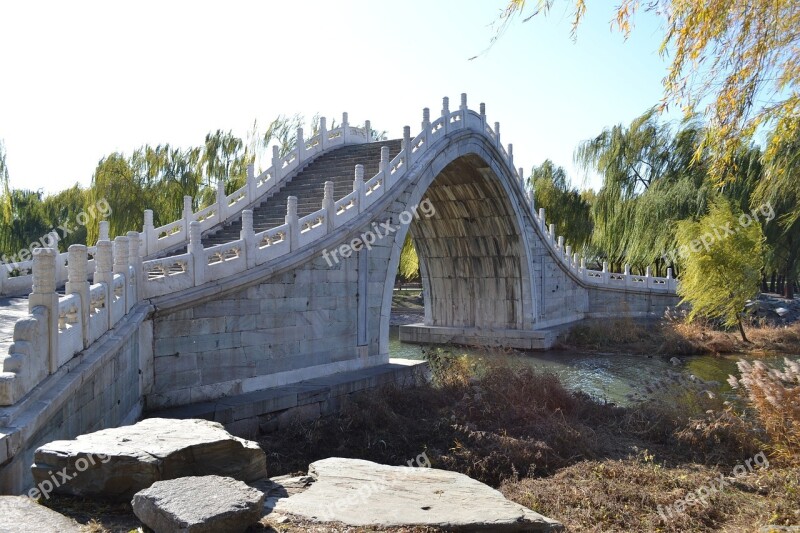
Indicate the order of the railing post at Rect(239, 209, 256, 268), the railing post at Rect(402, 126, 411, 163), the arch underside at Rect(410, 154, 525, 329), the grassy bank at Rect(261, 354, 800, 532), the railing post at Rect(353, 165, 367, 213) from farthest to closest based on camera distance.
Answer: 1. the arch underside at Rect(410, 154, 525, 329)
2. the railing post at Rect(402, 126, 411, 163)
3. the railing post at Rect(353, 165, 367, 213)
4. the railing post at Rect(239, 209, 256, 268)
5. the grassy bank at Rect(261, 354, 800, 532)

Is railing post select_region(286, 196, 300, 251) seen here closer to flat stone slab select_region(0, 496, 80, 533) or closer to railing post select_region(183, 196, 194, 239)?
railing post select_region(183, 196, 194, 239)

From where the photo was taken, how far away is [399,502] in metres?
5.09

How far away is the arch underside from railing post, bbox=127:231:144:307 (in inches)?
535

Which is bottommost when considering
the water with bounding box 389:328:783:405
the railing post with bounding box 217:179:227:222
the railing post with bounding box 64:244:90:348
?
the water with bounding box 389:328:783:405

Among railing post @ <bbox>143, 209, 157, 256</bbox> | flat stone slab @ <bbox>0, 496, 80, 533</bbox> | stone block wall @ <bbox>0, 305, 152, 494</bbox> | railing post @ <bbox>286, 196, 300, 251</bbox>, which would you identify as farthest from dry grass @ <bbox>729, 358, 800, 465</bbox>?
railing post @ <bbox>143, 209, 157, 256</bbox>

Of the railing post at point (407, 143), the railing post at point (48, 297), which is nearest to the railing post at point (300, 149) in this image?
the railing post at point (407, 143)

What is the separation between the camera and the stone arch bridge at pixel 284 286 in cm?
534

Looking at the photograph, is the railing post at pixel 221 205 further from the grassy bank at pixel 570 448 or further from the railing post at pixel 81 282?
the railing post at pixel 81 282

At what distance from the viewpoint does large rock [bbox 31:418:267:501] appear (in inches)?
166

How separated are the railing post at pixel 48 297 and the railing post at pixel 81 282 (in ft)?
2.54

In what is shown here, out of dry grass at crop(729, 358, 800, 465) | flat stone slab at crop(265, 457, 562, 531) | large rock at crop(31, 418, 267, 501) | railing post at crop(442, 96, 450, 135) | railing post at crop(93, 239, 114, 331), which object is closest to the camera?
large rock at crop(31, 418, 267, 501)

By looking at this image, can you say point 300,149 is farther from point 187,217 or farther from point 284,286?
point 284,286

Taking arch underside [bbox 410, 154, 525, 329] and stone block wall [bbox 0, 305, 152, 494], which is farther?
Answer: arch underside [bbox 410, 154, 525, 329]

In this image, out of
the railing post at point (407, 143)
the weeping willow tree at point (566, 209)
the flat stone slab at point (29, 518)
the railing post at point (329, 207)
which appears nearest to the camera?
the flat stone slab at point (29, 518)
